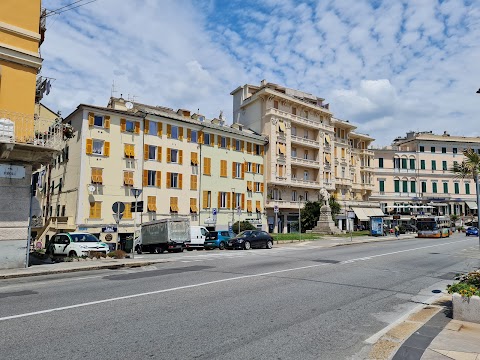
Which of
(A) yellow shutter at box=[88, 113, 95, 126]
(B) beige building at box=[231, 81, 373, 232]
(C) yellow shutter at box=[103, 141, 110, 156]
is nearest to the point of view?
(A) yellow shutter at box=[88, 113, 95, 126]

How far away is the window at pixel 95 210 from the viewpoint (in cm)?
3431

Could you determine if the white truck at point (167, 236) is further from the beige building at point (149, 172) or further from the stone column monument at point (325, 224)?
the stone column monument at point (325, 224)

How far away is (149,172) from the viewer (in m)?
38.7

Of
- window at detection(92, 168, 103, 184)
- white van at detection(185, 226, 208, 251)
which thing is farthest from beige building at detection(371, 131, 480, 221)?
window at detection(92, 168, 103, 184)

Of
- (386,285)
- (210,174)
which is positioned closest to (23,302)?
(386,285)

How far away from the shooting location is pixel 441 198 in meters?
71.7

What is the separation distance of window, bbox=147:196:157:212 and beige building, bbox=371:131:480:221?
147 ft

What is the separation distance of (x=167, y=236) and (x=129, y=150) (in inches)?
603

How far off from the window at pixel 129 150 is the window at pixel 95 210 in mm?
5530

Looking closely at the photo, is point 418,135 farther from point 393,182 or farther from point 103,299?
point 103,299

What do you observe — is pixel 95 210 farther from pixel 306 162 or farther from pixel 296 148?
pixel 306 162

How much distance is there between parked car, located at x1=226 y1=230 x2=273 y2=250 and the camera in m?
26.5

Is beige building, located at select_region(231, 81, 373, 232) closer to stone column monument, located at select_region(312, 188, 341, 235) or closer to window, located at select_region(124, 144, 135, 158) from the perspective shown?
stone column monument, located at select_region(312, 188, 341, 235)

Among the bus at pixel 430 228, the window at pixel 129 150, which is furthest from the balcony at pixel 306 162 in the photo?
the window at pixel 129 150
